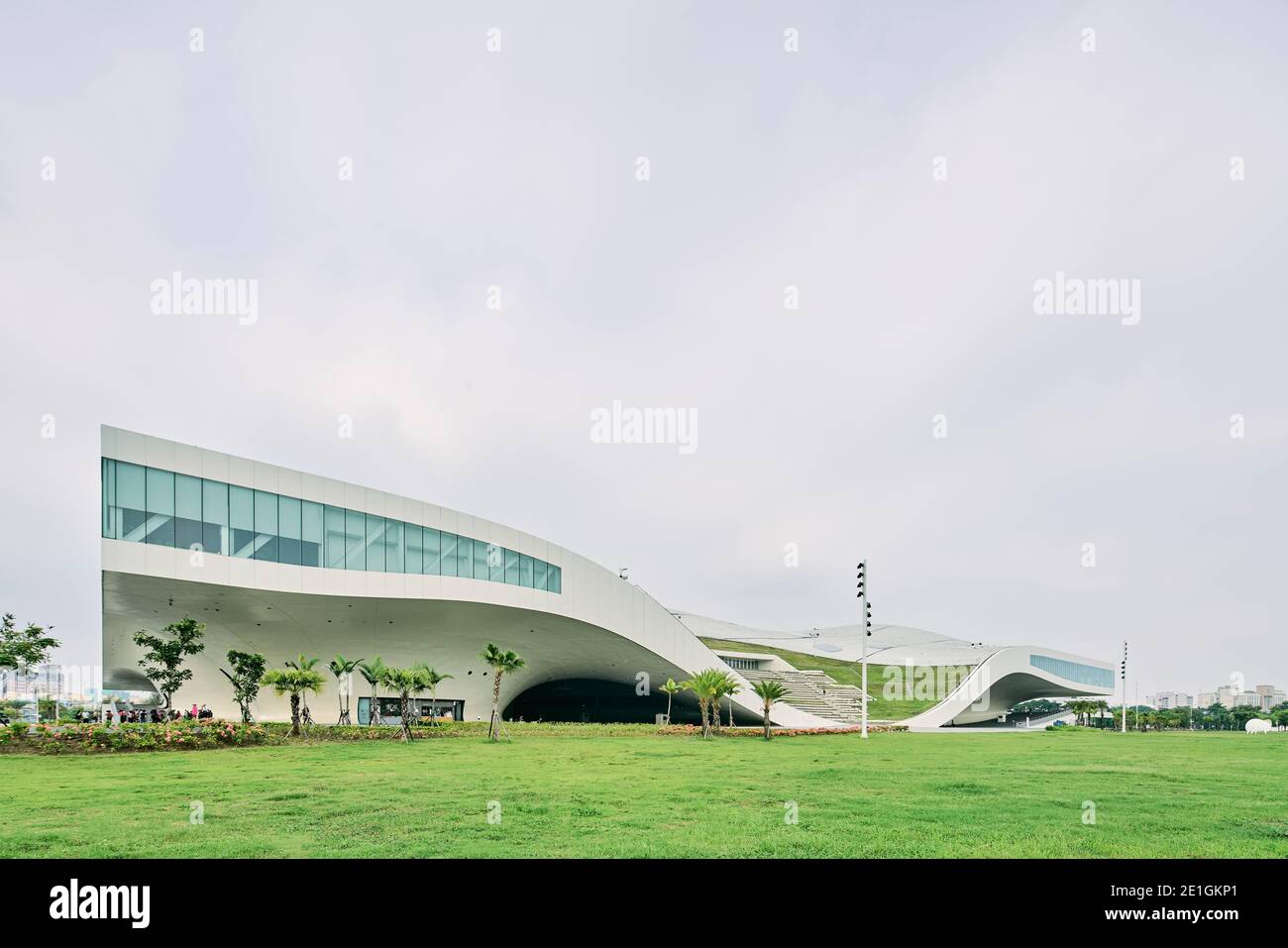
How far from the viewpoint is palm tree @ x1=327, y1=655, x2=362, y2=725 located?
3584cm

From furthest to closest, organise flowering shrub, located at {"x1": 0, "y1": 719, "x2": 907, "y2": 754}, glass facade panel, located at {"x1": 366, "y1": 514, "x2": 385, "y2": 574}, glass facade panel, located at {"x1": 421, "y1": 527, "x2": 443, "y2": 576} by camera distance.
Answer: glass facade panel, located at {"x1": 421, "y1": 527, "x2": 443, "y2": 576} < glass facade panel, located at {"x1": 366, "y1": 514, "x2": 385, "y2": 574} < flowering shrub, located at {"x1": 0, "y1": 719, "x2": 907, "y2": 754}

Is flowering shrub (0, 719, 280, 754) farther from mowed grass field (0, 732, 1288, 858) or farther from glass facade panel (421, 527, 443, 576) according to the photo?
glass facade panel (421, 527, 443, 576)

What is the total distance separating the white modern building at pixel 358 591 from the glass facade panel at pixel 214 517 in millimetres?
47

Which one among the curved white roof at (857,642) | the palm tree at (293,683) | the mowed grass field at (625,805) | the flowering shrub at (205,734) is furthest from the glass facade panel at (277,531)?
the curved white roof at (857,642)

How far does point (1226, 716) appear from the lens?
83.1 m

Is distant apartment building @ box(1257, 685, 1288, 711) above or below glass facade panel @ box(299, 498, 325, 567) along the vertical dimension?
below

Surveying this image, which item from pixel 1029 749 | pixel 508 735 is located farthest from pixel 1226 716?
pixel 508 735

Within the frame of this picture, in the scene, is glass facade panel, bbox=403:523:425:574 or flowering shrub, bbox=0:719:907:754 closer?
flowering shrub, bbox=0:719:907:754

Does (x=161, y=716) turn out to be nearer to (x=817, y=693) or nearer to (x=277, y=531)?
(x=277, y=531)

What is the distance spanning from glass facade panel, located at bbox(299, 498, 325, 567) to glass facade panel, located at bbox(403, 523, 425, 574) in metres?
3.61

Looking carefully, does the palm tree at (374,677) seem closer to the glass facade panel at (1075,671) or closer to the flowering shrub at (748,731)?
the flowering shrub at (748,731)

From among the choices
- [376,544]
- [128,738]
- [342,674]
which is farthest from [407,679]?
[128,738]

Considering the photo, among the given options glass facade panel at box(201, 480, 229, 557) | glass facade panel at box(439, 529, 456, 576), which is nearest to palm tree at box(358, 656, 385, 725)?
glass facade panel at box(439, 529, 456, 576)
